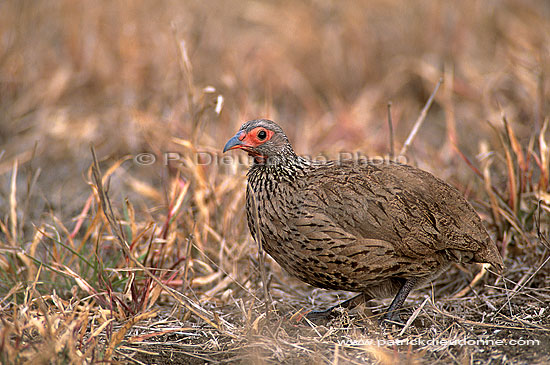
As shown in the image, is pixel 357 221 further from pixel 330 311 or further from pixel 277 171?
pixel 330 311

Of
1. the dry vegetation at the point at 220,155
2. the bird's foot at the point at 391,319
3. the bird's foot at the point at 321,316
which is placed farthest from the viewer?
the bird's foot at the point at 321,316

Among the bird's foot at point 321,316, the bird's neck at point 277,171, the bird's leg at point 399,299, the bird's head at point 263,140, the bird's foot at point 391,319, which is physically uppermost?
the bird's head at point 263,140

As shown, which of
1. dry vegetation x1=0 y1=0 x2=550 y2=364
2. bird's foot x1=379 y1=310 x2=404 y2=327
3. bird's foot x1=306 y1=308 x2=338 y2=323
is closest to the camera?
dry vegetation x1=0 y1=0 x2=550 y2=364

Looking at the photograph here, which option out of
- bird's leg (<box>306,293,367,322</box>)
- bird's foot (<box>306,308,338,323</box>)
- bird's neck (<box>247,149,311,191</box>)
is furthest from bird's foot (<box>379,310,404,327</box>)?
bird's neck (<box>247,149,311,191</box>)

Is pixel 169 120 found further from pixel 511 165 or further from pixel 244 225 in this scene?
pixel 511 165

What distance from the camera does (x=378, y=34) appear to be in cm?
650

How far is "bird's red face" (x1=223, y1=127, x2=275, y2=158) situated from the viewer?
3.23 metres

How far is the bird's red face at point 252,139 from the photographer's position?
3227 mm

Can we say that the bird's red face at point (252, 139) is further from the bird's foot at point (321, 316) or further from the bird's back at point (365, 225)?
the bird's foot at point (321, 316)

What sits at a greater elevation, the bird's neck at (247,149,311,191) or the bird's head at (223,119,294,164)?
the bird's head at (223,119,294,164)

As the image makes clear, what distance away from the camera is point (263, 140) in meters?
3.25

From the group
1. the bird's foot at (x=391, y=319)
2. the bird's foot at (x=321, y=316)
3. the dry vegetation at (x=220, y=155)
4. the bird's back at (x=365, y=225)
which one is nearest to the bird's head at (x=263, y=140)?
the bird's back at (x=365, y=225)

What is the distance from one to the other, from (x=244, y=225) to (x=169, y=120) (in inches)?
55.4

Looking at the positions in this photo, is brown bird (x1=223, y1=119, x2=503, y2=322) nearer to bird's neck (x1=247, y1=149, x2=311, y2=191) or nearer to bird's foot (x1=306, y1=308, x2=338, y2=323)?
bird's neck (x1=247, y1=149, x2=311, y2=191)
